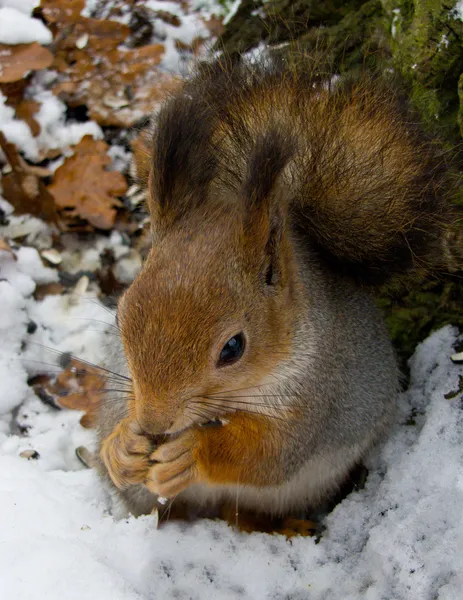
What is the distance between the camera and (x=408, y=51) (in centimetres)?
217

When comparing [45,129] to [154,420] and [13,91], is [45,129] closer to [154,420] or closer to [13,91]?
[13,91]

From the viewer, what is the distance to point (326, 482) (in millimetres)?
1978

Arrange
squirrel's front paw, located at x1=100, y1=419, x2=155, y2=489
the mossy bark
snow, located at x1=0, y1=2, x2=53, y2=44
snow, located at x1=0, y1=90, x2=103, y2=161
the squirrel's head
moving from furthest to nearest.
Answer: snow, located at x1=0, y1=2, x2=53, y2=44, snow, located at x1=0, y1=90, x2=103, y2=161, the mossy bark, squirrel's front paw, located at x1=100, y1=419, x2=155, y2=489, the squirrel's head

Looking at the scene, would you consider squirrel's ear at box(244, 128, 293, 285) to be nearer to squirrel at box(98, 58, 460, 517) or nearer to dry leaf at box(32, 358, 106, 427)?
squirrel at box(98, 58, 460, 517)

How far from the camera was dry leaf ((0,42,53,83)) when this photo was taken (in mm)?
2979

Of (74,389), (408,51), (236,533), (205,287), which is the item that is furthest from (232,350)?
(408,51)

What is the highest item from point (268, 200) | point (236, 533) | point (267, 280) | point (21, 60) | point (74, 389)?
point (268, 200)

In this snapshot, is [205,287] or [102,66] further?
[102,66]

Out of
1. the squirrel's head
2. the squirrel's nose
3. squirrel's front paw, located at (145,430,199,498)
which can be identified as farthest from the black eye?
squirrel's front paw, located at (145,430,199,498)

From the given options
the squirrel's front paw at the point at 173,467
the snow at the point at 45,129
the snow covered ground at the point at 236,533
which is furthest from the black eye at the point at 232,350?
the snow at the point at 45,129

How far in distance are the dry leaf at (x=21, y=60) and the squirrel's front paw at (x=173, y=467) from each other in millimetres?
2064

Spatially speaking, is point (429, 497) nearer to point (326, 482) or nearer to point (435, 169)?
point (326, 482)

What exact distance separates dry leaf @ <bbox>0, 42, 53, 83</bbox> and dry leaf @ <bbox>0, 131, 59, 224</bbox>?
370mm

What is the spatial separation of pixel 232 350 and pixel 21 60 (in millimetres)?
2212
